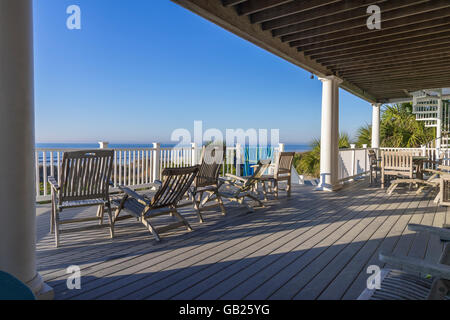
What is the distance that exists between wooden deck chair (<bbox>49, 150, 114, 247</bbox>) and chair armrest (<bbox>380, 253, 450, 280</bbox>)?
2813mm

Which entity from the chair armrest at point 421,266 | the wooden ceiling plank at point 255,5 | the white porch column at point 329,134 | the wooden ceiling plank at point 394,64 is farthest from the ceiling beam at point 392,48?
the chair armrest at point 421,266

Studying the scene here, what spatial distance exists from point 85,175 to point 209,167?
1.85m

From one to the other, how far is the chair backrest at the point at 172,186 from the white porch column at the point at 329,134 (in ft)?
14.6

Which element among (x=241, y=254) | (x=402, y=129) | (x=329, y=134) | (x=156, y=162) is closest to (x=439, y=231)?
(x=241, y=254)

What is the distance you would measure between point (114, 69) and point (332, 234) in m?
41.0

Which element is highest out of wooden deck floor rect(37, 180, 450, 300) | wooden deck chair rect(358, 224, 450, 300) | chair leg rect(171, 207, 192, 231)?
wooden deck chair rect(358, 224, 450, 300)

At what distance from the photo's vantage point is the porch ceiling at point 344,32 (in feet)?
12.4

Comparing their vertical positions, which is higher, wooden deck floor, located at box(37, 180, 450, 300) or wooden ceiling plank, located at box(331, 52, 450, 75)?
wooden ceiling plank, located at box(331, 52, 450, 75)

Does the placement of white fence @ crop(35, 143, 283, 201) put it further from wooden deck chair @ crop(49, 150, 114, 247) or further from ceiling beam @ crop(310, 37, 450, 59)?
ceiling beam @ crop(310, 37, 450, 59)

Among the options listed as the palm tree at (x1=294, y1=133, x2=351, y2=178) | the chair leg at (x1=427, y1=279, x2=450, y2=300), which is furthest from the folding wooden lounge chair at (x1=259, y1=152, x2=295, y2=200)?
the palm tree at (x1=294, y1=133, x2=351, y2=178)

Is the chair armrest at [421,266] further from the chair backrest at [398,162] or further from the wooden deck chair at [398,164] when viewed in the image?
the chair backrest at [398,162]

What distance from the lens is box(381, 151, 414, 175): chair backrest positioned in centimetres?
668
